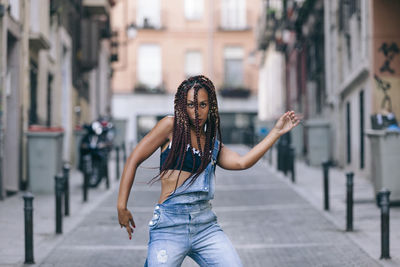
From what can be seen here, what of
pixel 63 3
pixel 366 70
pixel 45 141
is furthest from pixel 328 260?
pixel 63 3

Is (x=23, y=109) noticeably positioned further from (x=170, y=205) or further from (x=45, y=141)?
(x=170, y=205)

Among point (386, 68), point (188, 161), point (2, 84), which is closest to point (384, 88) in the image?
point (386, 68)

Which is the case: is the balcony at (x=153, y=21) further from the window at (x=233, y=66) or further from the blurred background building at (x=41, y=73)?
the blurred background building at (x=41, y=73)

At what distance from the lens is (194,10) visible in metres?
44.9

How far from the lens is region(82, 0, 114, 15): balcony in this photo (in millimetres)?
24172

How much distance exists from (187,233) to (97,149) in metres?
11.2

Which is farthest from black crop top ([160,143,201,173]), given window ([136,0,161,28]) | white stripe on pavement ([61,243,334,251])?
window ([136,0,161,28])

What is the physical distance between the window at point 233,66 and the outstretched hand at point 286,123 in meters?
40.9

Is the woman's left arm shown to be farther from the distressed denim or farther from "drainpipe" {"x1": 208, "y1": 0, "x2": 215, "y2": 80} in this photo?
"drainpipe" {"x1": 208, "y1": 0, "x2": 215, "y2": 80}

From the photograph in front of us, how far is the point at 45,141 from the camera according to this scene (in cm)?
1329

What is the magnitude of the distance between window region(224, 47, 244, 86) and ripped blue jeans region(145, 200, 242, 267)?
4105cm

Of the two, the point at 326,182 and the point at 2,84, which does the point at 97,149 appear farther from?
the point at 326,182

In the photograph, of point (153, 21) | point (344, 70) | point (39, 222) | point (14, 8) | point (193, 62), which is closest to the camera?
point (39, 222)

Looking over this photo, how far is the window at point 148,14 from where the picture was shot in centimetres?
4381
